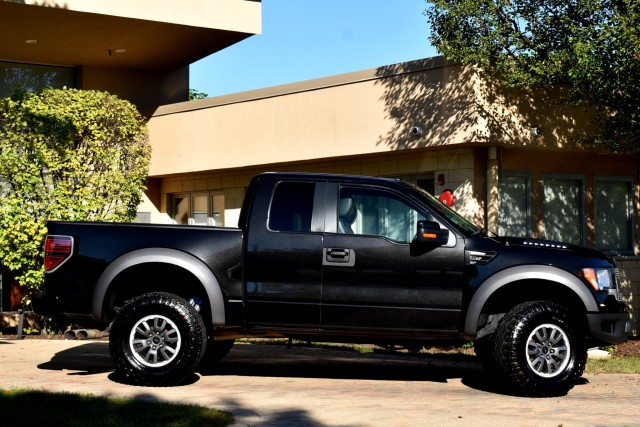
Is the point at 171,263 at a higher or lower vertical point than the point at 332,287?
higher

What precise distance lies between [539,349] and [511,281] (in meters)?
0.72

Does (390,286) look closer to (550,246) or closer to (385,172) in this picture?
(550,246)

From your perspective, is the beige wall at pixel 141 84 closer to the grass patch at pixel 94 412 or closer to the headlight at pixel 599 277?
the headlight at pixel 599 277

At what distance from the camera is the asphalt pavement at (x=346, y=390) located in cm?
830

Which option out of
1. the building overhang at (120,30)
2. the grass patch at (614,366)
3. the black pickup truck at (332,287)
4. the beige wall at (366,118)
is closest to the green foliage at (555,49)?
the beige wall at (366,118)

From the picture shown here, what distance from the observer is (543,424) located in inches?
316

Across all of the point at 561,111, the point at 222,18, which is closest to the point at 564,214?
the point at 561,111

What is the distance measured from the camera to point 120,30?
68.1 feet

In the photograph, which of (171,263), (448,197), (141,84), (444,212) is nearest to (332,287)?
(444,212)

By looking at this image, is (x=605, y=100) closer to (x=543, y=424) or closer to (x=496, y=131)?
(x=496, y=131)

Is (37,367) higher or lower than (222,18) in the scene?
lower

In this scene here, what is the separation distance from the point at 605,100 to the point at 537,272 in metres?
6.51

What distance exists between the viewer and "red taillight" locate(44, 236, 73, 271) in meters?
9.97

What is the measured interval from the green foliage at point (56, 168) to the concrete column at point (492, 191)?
22.5 ft
